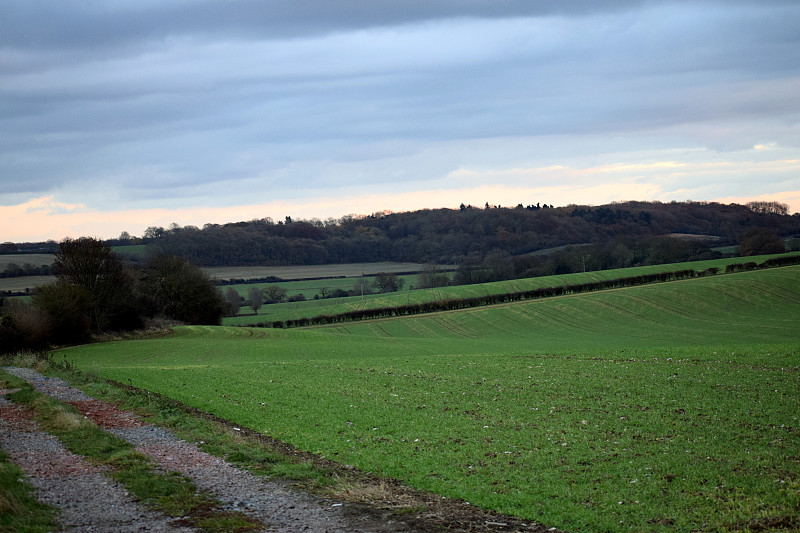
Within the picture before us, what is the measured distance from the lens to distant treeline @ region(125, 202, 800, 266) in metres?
155

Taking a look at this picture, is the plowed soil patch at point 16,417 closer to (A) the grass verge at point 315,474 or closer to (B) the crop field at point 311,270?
(A) the grass verge at point 315,474

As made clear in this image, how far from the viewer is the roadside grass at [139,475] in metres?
9.55

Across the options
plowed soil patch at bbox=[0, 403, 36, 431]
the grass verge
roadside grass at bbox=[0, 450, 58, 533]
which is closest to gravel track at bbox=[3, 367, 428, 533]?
the grass verge

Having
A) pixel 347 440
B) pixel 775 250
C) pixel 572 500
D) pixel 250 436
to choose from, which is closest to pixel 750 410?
pixel 572 500

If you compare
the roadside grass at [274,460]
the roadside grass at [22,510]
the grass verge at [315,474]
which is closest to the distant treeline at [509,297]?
the roadside grass at [274,460]

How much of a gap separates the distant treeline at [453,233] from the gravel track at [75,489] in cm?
12964

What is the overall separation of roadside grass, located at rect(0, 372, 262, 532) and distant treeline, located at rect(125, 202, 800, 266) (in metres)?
128

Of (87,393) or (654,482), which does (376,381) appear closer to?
(87,393)

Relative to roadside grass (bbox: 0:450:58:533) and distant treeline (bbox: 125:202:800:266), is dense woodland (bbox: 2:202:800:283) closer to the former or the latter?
distant treeline (bbox: 125:202:800:266)

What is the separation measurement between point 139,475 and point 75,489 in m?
1.14

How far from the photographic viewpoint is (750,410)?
15.8m

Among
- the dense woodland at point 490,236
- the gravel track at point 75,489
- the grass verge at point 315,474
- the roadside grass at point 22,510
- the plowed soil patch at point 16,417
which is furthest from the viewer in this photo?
the dense woodland at point 490,236

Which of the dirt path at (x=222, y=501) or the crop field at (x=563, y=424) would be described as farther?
the crop field at (x=563, y=424)

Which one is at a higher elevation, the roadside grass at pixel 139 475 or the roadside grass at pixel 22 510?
the roadside grass at pixel 22 510
